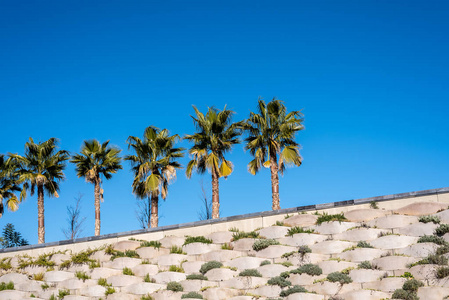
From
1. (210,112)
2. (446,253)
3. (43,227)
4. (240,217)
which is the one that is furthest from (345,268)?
(43,227)

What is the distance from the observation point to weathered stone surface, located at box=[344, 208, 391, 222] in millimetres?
19125

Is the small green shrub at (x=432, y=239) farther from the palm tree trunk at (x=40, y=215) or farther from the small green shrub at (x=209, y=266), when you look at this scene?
the palm tree trunk at (x=40, y=215)

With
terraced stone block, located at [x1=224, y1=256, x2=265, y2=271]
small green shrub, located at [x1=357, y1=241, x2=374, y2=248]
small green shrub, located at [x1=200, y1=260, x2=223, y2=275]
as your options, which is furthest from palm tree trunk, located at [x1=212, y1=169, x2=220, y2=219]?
small green shrub, located at [x1=357, y1=241, x2=374, y2=248]

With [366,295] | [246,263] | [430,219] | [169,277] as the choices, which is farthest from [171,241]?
[430,219]

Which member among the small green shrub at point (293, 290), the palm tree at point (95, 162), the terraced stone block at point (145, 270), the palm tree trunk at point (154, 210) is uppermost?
the palm tree at point (95, 162)

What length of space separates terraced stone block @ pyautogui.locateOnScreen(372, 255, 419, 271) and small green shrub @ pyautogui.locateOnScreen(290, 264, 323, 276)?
6.53ft

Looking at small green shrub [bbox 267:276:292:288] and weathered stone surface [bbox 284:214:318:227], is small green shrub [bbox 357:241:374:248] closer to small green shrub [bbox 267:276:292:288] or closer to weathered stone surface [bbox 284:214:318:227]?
weathered stone surface [bbox 284:214:318:227]

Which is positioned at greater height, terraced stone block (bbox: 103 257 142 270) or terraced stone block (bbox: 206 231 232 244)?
terraced stone block (bbox: 206 231 232 244)

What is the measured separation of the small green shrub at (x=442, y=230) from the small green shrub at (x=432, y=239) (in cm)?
22

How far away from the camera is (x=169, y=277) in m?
20.3

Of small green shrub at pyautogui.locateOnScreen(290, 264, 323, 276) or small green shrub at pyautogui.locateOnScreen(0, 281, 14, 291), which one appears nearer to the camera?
small green shrub at pyautogui.locateOnScreen(290, 264, 323, 276)

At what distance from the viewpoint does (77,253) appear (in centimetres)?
2353

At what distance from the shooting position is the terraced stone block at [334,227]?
1930cm

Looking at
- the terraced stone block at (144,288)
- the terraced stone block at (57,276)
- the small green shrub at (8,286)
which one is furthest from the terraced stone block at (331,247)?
the small green shrub at (8,286)
